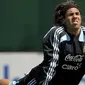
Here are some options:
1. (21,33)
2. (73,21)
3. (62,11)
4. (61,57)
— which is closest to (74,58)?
(61,57)

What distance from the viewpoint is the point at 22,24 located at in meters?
7.45

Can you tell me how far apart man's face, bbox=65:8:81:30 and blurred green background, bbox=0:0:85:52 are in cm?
276

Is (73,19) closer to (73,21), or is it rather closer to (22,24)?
(73,21)

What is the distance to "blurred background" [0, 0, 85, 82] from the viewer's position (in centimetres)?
734

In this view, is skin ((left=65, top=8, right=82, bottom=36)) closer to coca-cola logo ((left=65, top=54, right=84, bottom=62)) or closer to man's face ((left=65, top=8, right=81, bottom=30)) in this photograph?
man's face ((left=65, top=8, right=81, bottom=30))

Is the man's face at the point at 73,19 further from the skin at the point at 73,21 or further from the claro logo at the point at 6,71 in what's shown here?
the claro logo at the point at 6,71

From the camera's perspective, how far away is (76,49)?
450 centimetres

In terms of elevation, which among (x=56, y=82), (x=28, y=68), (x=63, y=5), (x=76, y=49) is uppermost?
(x=63, y=5)

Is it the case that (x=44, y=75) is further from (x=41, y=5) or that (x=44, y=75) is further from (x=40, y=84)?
(x=41, y=5)

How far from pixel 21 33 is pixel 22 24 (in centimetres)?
13

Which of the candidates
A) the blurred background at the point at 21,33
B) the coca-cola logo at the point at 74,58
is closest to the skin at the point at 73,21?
the coca-cola logo at the point at 74,58

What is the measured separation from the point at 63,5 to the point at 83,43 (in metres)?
0.41

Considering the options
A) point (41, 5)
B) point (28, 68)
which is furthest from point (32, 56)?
point (41, 5)

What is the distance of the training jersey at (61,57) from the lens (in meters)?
4.43
